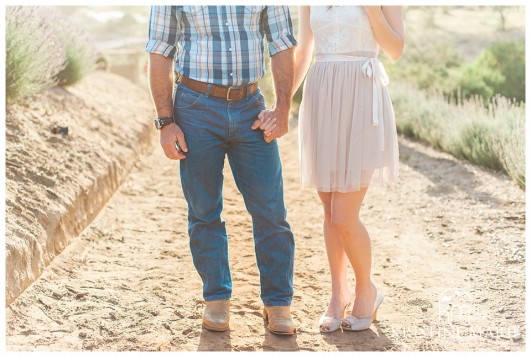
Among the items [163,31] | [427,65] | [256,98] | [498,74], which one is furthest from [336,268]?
[427,65]

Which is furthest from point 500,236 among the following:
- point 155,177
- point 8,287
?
point 155,177

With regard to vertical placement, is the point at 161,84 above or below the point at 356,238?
above

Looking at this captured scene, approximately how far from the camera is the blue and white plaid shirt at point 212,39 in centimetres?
364

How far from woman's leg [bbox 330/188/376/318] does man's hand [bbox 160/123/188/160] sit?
Result: 779 mm

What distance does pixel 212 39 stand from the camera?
365cm

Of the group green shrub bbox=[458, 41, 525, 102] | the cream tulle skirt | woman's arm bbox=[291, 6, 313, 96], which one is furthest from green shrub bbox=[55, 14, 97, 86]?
the cream tulle skirt

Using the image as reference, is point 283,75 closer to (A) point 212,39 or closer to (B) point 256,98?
(B) point 256,98

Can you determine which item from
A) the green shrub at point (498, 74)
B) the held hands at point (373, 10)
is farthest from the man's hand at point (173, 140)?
the green shrub at point (498, 74)

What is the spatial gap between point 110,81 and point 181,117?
31.4ft

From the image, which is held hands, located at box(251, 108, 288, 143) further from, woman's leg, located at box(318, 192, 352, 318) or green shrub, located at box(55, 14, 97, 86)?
green shrub, located at box(55, 14, 97, 86)

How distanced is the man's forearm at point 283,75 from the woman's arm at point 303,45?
0.38ft

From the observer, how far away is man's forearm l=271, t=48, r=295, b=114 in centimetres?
377

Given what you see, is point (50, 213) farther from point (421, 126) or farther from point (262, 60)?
point (421, 126)

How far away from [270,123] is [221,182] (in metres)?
0.39
